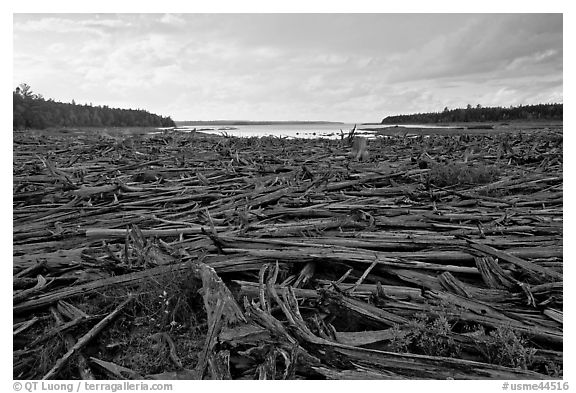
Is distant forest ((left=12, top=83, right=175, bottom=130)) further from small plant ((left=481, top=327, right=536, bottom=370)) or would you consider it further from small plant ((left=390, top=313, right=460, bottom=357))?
small plant ((left=481, top=327, right=536, bottom=370))

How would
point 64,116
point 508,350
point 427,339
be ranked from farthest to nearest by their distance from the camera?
point 64,116
point 427,339
point 508,350

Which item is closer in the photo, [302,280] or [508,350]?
[508,350]

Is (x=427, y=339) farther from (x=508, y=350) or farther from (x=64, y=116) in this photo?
(x=64, y=116)

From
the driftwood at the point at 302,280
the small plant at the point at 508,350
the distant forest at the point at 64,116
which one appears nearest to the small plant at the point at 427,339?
the driftwood at the point at 302,280

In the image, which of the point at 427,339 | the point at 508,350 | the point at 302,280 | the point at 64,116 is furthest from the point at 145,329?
the point at 64,116

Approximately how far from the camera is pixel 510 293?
12.0 feet

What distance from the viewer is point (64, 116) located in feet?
136

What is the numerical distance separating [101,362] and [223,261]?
4.92 feet

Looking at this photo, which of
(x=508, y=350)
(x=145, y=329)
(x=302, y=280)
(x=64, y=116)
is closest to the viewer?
(x=508, y=350)

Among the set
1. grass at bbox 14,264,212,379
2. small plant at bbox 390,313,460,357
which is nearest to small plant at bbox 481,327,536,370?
small plant at bbox 390,313,460,357

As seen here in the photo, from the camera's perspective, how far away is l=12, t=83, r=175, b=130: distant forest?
18909 millimetres

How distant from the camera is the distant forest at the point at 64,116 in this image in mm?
18909

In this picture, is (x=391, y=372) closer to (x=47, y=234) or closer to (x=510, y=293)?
(x=510, y=293)
